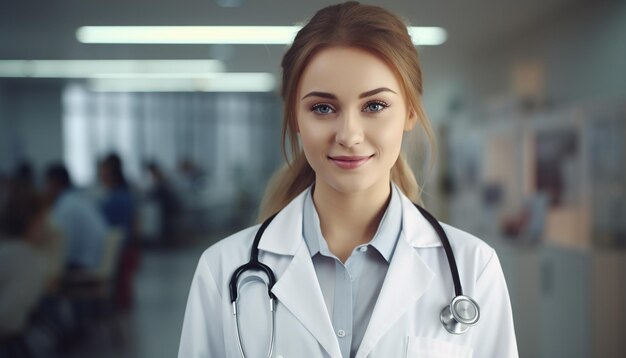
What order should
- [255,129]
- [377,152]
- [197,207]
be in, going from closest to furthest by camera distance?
[377,152]
[255,129]
[197,207]

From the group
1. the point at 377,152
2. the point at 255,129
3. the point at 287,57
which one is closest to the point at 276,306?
the point at 377,152

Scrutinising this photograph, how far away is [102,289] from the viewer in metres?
3.48

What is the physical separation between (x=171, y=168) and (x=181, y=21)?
2.63 feet

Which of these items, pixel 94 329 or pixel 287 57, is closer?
pixel 287 57

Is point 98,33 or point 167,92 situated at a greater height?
point 98,33

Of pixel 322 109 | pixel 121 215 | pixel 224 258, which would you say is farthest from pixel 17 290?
pixel 322 109

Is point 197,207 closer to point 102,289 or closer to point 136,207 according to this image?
point 136,207

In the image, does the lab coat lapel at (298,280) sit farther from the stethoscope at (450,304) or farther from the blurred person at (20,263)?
the blurred person at (20,263)

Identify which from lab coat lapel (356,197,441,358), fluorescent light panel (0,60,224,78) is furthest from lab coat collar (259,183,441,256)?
fluorescent light panel (0,60,224,78)

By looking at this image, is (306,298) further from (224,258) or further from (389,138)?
(389,138)

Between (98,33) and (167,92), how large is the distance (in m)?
0.41

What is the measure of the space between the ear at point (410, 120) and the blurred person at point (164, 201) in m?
2.49

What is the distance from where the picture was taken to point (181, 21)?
298 centimetres

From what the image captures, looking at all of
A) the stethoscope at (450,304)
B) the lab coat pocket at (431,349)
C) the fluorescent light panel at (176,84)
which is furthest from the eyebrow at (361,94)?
the fluorescent light panel at (176,84)
